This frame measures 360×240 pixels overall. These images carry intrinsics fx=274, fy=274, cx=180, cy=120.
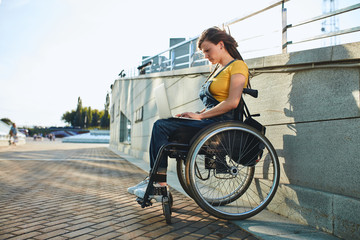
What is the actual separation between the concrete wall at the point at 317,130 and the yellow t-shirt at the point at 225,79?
1.94ft

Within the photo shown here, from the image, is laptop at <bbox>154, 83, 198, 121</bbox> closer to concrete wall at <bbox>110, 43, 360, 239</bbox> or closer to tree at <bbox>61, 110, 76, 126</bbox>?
concrete wall at <bbox>110, 43, 360, 239</bbox>

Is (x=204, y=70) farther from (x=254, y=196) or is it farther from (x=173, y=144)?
(x=173, y=144)

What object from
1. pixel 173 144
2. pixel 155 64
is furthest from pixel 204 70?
pixel 155 64

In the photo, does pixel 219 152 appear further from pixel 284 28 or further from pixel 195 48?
pixel 195 48

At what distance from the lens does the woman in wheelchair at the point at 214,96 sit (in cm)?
230

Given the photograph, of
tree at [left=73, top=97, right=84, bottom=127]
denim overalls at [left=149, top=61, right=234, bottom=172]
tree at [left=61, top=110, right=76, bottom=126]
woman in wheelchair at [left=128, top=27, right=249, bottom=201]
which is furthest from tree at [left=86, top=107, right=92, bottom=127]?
denim overalls at [left=149, top=61, right=234, bottom=172]

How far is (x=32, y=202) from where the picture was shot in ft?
10.3

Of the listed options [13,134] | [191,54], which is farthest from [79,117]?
[191,54]

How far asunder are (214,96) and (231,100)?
256mm

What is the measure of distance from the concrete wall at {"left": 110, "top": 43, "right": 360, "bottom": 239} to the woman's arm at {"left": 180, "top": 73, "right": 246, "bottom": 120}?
67cm

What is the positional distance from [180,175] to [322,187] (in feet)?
4.17

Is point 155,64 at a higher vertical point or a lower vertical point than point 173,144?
higher

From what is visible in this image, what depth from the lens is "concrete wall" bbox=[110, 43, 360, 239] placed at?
6.84 feet

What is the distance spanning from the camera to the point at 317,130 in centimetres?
239
